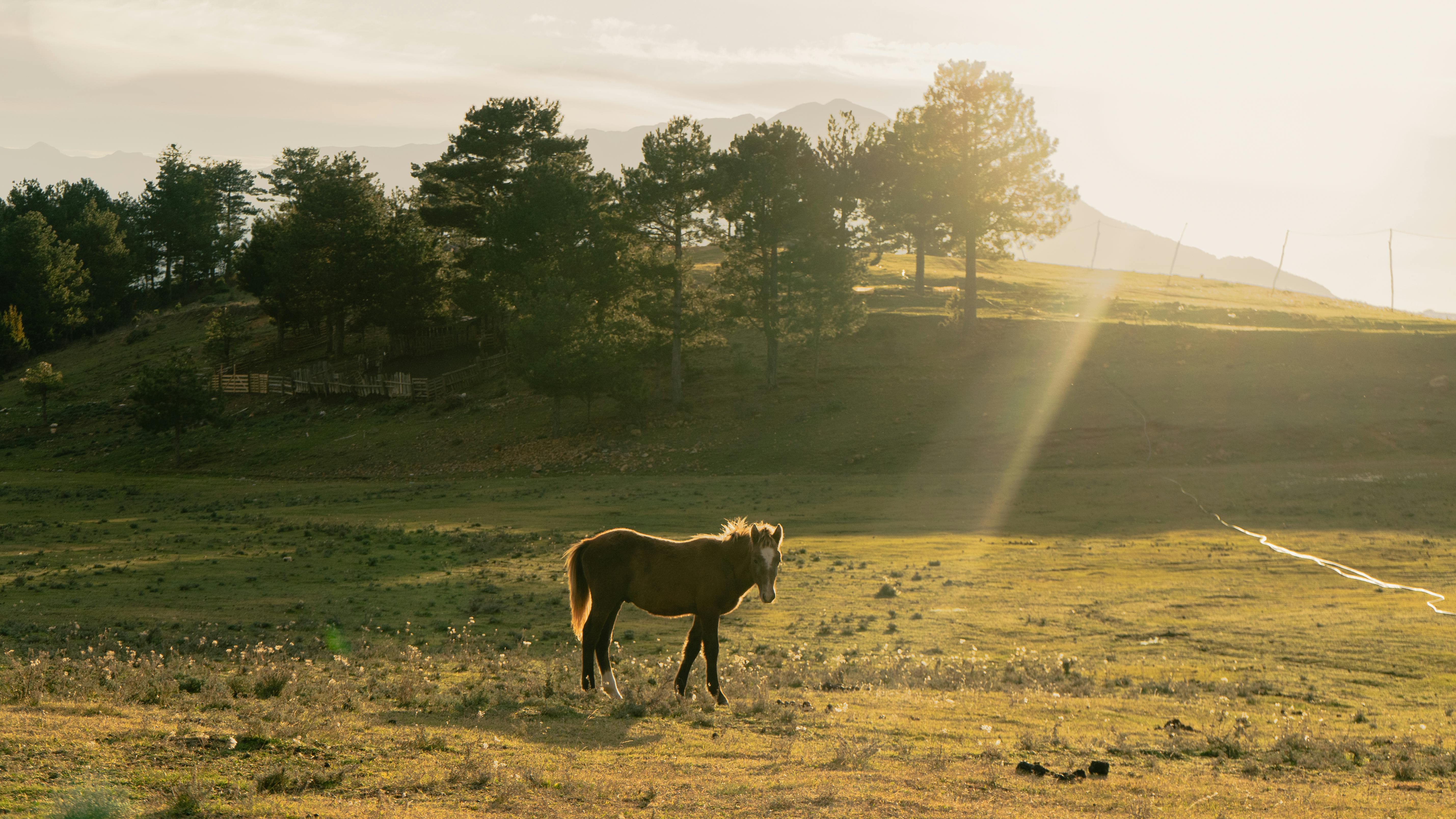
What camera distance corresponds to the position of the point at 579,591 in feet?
45.0

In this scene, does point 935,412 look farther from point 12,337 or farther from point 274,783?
point 12,337

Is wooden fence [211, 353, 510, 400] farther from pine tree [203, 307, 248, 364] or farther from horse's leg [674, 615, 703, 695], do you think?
horse's leg [674, 615, 703, 695]

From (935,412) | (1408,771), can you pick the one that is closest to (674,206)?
(935,412)

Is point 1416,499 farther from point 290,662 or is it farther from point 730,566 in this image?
point 290,662

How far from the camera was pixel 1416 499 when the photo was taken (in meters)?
38.8

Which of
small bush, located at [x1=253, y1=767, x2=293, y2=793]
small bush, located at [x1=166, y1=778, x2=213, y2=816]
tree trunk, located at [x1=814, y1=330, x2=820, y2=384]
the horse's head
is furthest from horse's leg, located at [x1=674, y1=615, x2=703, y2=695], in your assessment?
tree trunk, located at [x1=814, y1=330, x2=820, y2=384]

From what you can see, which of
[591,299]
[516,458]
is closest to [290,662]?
[516,458]

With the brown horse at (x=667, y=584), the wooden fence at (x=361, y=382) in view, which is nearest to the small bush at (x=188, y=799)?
the brown horse at (x=667, y=584)

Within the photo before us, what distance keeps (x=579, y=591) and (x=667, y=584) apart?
53.5 inches

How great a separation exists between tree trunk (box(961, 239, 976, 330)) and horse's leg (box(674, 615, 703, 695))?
2416 inches

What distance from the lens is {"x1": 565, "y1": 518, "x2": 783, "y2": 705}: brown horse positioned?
1311cm

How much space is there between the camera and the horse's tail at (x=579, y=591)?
1367cm

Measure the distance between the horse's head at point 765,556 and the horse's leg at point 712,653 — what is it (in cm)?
85

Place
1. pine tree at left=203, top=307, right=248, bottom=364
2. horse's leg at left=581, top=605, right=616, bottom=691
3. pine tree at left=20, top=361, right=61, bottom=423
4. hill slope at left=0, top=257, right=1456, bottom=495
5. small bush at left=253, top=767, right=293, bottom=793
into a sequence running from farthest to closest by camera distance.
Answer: pine tree at left=203, top=307, right=248, bottom=364, pine tree at left=20, top=361, right=61, bottom=423, hill slope at left=0, top=257, right=1456, bottom=495, horse's leg at left=581, top=605, right=616, bottom=691, small bush at left=253, top=767, right=293, bottom=793
